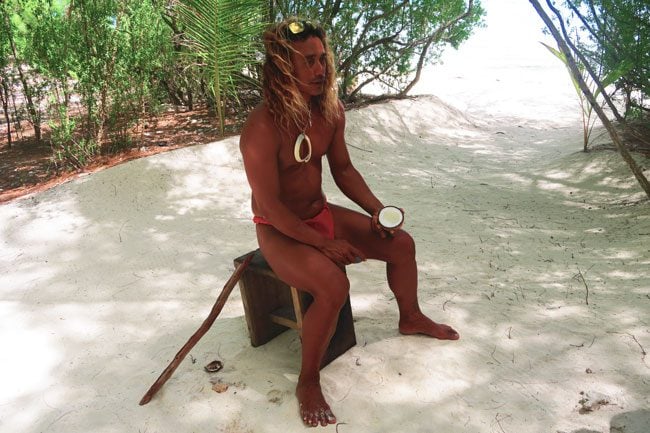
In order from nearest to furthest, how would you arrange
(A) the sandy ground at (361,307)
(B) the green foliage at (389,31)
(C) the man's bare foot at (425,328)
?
(A) the sandy ground at (361,307) < (C) the man's bare foot at (425,328) < (B) the green foliage at (389,31)

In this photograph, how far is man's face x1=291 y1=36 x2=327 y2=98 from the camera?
2.06 meters

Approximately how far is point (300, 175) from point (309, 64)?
0.46 m

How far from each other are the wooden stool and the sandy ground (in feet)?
0.23

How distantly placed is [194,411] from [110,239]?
2186 millimetres

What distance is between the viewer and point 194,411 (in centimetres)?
216

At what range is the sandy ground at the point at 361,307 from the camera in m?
2.13

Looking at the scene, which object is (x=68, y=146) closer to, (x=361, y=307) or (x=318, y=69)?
(x=361, y=307)

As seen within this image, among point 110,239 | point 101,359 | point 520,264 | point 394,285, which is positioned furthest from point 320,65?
point 110,239

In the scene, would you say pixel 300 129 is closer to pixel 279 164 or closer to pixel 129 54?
pixel 279 164

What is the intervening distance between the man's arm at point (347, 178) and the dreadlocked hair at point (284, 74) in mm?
317

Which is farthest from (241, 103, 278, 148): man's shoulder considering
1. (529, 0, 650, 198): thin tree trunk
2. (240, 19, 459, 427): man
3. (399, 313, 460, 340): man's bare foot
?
(529, 0, 650, 198): thin tree trunk

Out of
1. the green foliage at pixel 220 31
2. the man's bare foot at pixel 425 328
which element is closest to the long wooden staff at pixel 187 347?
the man's bare foot at pixel 425 328

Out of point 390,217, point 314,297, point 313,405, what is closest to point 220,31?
point 390,217

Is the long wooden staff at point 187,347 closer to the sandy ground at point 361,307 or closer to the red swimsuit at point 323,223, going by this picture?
the sandy ground at point 361,307
